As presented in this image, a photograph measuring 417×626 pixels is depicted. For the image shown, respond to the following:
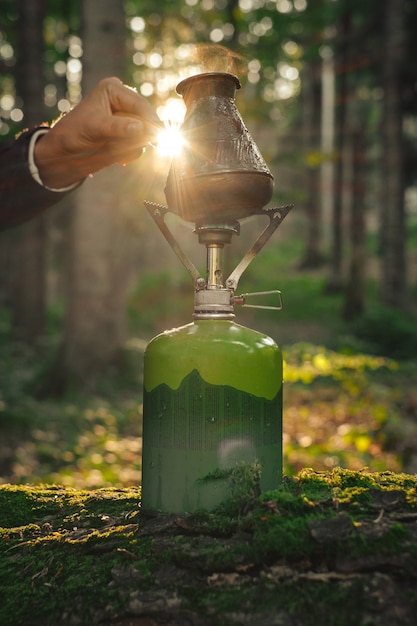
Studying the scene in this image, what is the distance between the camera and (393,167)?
12.5 metres

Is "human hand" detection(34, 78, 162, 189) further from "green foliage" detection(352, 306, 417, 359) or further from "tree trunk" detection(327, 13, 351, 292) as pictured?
"tree trunk" detection(327, 13, 351, 292)

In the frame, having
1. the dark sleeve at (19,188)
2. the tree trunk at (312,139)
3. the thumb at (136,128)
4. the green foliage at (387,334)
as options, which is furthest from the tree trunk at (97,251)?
the tree trunk at (312,139)

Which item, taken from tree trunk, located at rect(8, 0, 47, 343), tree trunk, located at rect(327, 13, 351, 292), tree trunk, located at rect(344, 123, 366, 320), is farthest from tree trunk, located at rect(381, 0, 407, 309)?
tree trunk, located at rect(8, 0, 47, 343)

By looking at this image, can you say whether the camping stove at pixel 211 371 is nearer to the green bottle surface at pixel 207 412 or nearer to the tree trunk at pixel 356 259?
the green bottle surface at pixel 207 412

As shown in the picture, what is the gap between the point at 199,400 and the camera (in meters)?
1.63

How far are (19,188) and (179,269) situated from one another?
2078cm

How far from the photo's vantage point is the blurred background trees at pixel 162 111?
7.89 m

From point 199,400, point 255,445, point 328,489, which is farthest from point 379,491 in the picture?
point 199,400

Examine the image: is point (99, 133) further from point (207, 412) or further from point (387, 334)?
point (387, 334)

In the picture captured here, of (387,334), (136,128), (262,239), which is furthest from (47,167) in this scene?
(387,334)

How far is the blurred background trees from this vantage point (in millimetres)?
7891

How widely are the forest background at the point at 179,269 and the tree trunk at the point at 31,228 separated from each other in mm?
34

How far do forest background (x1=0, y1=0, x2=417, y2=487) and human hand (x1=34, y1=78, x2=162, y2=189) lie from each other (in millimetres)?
136

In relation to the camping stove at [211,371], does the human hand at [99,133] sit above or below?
above
